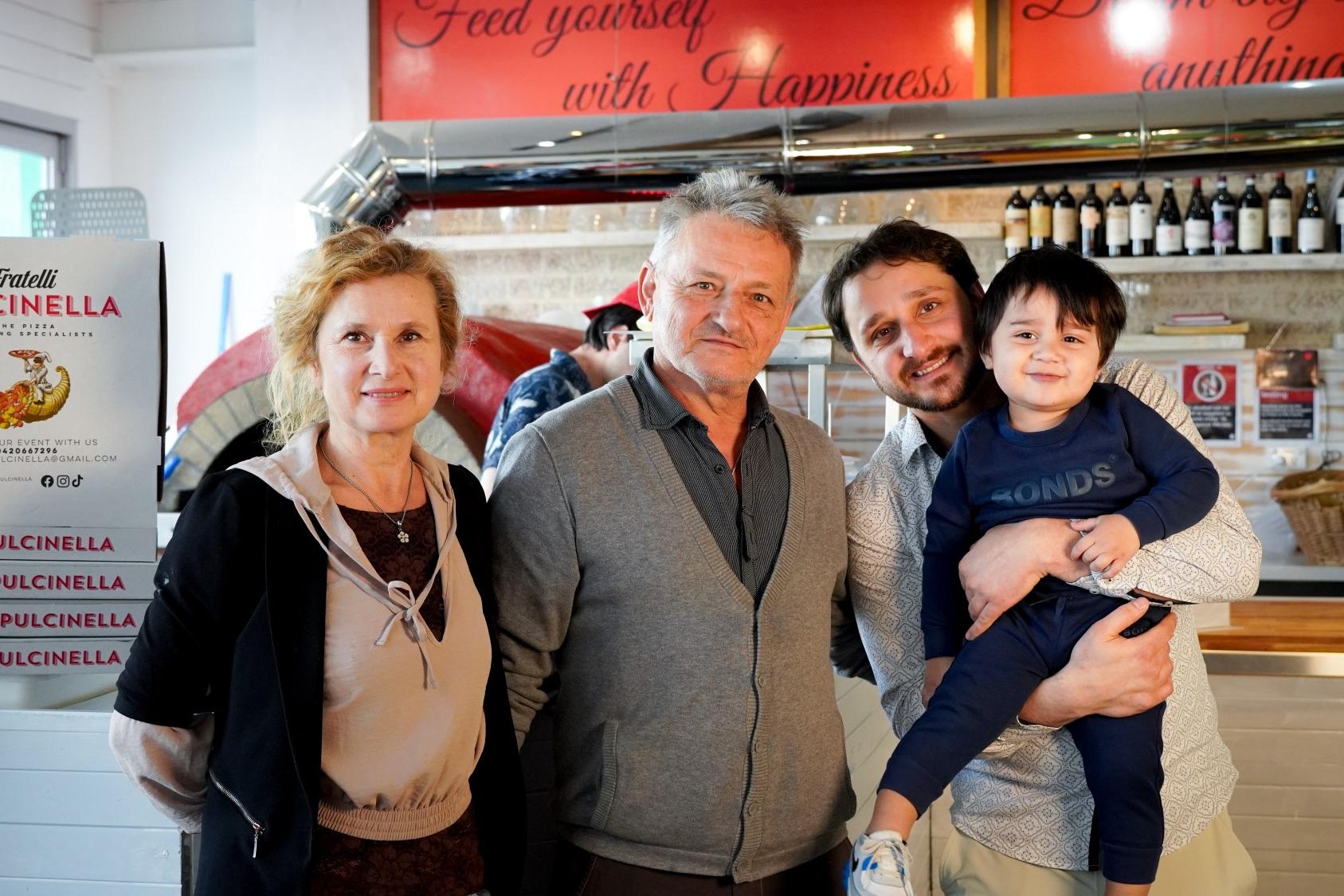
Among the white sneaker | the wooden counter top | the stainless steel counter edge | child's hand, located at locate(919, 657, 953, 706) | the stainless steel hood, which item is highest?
the stainless steel hood

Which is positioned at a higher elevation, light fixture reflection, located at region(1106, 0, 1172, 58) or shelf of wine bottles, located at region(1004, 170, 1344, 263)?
light fixture reflection, located at region(1106, 0, 1172, 58)

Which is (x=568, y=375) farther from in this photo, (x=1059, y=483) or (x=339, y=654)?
(x=339, y=654)

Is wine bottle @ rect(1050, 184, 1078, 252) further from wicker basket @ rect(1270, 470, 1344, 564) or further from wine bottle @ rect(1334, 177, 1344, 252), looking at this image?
wicker basket @ rect(1270, 470, 1344, 564)

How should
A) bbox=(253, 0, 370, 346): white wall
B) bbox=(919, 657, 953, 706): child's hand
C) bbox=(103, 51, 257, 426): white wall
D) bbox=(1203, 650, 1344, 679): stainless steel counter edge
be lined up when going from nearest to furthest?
bbox=(919, 657, 953, 706): child's hand → bbox=(1203, 650, 1344, 679): stainless steel counter edge → bbox=(253, 0, 370, 346): white wall → bbox=(103, 51, 257, 426): white wall

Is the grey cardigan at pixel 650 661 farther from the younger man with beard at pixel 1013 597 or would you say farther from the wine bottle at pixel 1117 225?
the wine bottle at pixel 1117 225

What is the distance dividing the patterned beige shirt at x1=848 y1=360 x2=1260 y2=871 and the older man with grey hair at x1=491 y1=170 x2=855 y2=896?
18cm

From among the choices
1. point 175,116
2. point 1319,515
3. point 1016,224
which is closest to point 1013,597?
point 1319,515

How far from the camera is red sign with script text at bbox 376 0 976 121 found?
5.43 m

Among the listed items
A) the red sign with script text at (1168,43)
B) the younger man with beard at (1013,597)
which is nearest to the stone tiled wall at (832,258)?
the red sign with script text at (1168,43)

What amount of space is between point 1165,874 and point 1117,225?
3.82 meters

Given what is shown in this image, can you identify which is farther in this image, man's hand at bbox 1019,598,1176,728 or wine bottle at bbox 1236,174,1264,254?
wine bottle at bbox 1236,174,1264,254

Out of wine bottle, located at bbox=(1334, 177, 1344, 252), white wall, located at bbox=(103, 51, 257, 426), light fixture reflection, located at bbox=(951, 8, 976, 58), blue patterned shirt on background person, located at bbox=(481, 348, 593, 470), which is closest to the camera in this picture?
blue patterned shirt on background person, located at bbox=(481, 348, 593, 470)

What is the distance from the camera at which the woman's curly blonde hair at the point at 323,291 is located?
5.20 ft

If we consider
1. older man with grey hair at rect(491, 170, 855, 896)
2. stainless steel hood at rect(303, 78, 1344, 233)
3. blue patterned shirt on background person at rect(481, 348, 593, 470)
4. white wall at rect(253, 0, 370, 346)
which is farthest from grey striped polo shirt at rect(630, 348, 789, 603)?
white wall at rect(253, 0, 370, 346)
